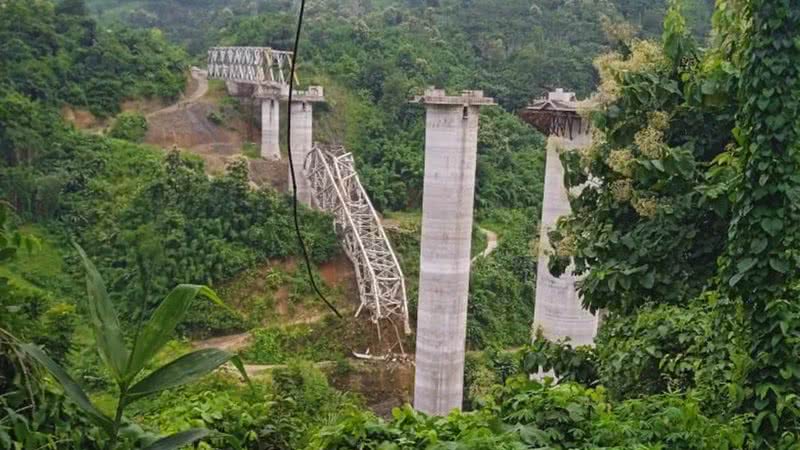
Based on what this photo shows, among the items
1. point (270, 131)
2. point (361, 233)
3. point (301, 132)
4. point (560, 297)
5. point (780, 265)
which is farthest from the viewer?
point (270, 131)

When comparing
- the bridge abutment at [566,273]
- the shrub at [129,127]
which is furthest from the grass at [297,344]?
the shrub at [129,127]

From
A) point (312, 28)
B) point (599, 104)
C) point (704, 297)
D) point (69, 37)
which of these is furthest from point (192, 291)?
point (312, 28)

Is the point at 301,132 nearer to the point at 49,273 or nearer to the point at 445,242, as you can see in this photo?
the point at 49,273

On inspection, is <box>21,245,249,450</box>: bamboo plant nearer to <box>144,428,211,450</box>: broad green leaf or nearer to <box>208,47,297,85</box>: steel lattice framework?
<box>144,428,211,450</box>: broad green leaf

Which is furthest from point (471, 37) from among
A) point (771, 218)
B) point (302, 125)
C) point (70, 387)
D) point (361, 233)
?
point (70, 387)

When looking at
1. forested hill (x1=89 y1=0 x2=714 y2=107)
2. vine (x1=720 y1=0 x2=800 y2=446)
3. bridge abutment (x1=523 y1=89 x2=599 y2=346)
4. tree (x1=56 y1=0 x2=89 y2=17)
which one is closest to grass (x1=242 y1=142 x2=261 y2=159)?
forested hill (x1=89 y1=0 x2=714 y2=107)
